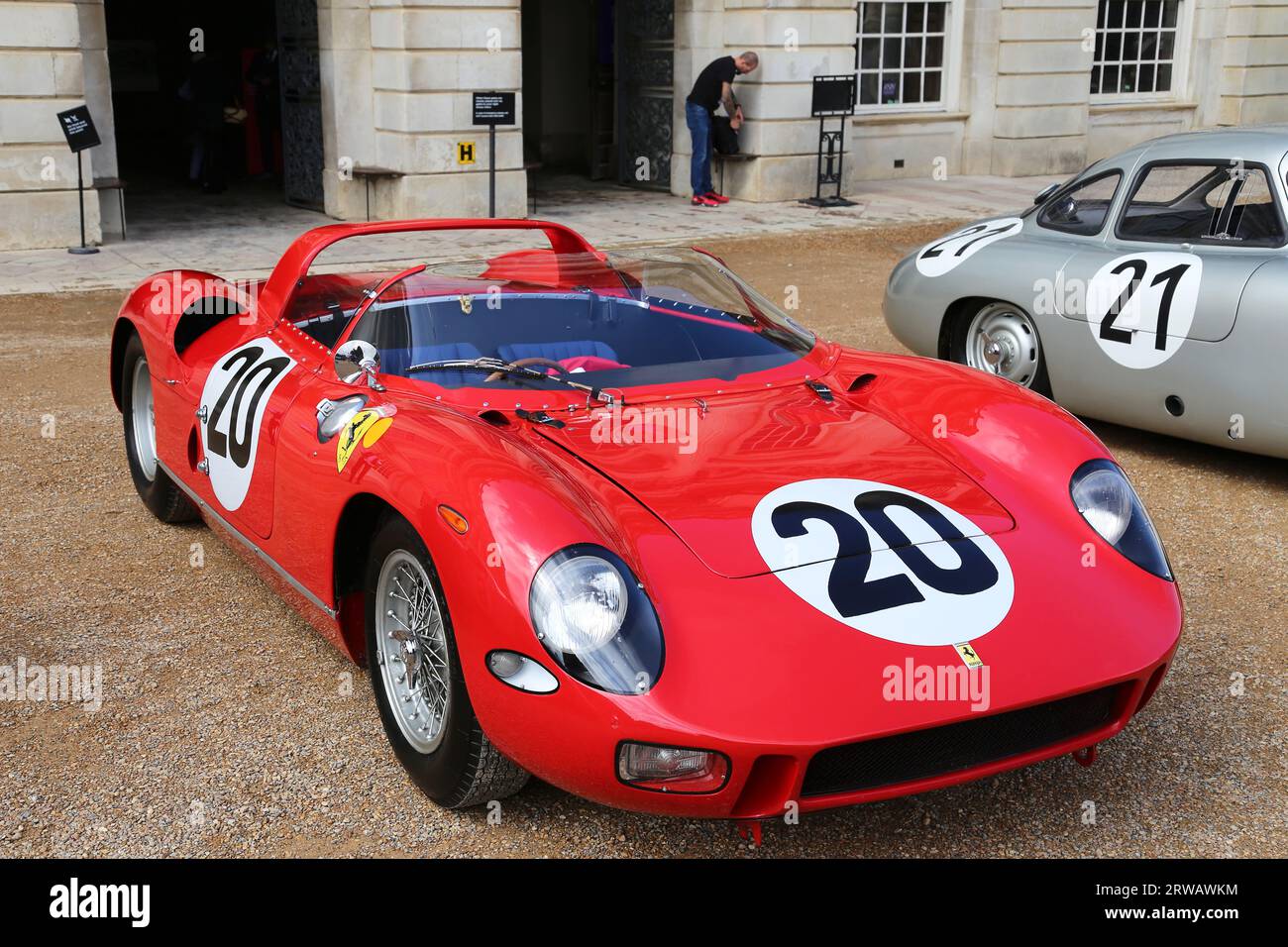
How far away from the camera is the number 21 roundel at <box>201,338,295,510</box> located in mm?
4246

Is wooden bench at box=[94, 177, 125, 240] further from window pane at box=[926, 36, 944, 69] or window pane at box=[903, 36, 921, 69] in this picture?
window pane at box=[926, 36, 944, 69]

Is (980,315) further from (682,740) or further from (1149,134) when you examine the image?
(1149,134)

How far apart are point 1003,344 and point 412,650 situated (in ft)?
14.1

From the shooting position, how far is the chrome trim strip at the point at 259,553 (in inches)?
150

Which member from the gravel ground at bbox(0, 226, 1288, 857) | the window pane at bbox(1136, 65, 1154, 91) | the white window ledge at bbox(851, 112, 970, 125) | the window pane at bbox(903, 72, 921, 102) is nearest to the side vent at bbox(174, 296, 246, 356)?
the gravel ground at bbox(0, 226, 1288, 857)

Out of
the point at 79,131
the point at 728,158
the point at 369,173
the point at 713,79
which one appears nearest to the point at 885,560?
the point at 79,131

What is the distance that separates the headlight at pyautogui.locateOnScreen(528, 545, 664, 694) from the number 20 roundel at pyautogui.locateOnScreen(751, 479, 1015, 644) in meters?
0.36

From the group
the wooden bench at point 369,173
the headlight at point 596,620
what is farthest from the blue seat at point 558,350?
the wooden bench at point 369,173

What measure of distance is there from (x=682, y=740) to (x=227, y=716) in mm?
1678

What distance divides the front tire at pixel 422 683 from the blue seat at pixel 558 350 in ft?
2.65

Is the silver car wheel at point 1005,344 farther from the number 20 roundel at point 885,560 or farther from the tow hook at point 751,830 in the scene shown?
the tow hook at point 751,830

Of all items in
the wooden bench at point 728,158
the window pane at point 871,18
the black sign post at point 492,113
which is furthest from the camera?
the window pane at point 871,18

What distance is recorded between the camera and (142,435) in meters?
5.60
